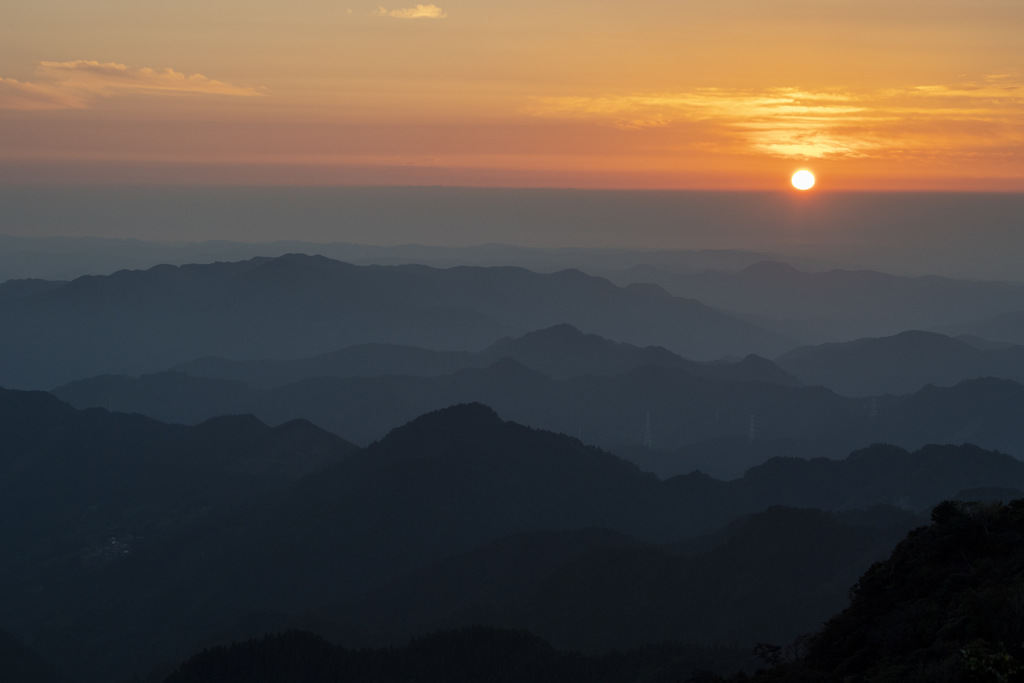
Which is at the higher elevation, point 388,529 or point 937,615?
point 937,615

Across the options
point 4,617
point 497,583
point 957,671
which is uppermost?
point 957,671

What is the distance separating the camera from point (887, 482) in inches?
6762

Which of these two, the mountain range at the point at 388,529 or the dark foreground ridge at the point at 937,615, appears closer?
the dark foreground ridge at the point at 937,615

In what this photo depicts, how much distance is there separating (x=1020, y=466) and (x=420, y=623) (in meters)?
116

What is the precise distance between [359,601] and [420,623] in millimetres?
18875

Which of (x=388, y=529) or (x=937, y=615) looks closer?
(x=937, y=615)

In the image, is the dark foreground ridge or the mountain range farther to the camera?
the mountain range

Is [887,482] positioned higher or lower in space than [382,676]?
higher

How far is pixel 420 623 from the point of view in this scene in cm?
12475

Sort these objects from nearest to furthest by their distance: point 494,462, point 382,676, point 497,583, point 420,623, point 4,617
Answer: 1. point 382,676
2. point 420,623
3. point 497,583
4. point 4,617
5. point 494,462

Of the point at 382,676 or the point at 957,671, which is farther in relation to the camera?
the point at 382,676

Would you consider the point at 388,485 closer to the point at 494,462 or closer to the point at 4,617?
the point at 494,462

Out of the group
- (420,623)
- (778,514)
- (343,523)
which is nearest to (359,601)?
(420,623)

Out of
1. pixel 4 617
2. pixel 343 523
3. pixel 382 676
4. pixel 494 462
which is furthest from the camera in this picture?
pixel 494 462
